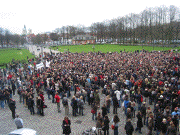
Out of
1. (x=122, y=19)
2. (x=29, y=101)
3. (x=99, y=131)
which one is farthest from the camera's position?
(x=122, y=19)

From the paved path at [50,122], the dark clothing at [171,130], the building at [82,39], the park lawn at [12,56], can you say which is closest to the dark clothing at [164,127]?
the dark clothing at [171,130]

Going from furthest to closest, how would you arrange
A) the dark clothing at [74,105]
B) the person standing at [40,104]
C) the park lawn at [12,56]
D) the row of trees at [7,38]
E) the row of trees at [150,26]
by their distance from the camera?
the row of trees at [7,38] < the row of trees at [150,26] < the park lawn at [12,56] < the person standing at [40,104] < the dark clothing at [74,105]

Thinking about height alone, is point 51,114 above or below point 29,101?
below

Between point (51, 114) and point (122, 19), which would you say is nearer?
point (51, 114)

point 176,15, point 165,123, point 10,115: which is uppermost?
point 176,15

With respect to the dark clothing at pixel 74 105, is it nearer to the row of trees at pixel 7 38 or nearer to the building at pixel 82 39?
the row of trees at pixel 7 38

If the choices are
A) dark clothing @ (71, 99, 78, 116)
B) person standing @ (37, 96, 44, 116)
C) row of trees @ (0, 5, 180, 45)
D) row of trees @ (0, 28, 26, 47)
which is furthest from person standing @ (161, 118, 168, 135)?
row of trees @ (0, 28, 26, 47)

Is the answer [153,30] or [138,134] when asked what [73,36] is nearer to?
[153,30]

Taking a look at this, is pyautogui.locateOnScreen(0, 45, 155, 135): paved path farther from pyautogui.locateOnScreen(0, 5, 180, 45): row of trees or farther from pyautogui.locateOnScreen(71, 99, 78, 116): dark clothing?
pyautogui.locateOnScreen(0, 5, 180, 45): row of trees

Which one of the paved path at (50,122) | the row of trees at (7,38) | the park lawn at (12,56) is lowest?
the paved path at (50,122)

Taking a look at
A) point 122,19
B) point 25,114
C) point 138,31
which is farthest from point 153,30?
point 25,114

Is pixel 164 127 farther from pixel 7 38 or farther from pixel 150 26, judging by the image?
pixel 7 38

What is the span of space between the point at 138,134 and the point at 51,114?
606 centimetres

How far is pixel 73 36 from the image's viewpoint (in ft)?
345
